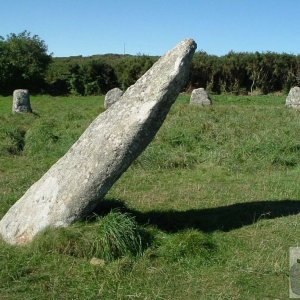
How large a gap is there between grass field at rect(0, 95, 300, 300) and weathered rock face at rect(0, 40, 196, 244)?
278 millimetres

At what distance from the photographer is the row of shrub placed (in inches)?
1382

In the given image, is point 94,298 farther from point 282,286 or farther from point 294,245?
point 294,245

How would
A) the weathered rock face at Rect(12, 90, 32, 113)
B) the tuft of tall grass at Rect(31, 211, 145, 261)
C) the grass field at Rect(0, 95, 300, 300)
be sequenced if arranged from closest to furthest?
the grass field at Rect(0, 95, 300, 300) < the tuft of tall grass at Rect(31, 211, 145, 261) < the weathered rock face at Rect(12, 90, 32, 113)

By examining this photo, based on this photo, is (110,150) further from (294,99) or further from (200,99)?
(294,99)

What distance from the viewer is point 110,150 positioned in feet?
21.1

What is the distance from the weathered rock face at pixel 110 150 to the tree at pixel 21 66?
29061mm

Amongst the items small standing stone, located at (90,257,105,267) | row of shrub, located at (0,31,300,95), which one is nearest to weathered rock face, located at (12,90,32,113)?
row of shrub, located at (0,31,300,95)

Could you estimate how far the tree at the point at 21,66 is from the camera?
3466cm

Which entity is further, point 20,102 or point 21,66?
point 21,66

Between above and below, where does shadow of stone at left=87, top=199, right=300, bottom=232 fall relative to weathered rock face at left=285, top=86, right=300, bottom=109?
below

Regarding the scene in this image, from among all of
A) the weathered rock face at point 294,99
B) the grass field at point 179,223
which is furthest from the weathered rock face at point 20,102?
the weathered rock face at point 294,99

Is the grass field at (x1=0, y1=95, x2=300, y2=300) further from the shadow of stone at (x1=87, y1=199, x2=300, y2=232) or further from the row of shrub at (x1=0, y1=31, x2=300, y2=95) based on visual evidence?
the row of shrub at (x1=0, y1=31, x2=300, y2=95)

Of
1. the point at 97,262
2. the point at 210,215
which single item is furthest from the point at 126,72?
the point at 97,262

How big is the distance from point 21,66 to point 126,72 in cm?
732
